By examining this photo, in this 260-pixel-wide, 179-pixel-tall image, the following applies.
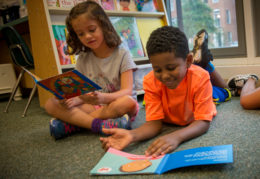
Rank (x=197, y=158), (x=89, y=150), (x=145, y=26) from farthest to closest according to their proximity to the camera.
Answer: (x=145, y=26) < (x=89, y=150) < (x=197, y=158)

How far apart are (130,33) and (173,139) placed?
1301mm

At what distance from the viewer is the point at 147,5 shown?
6.81ft

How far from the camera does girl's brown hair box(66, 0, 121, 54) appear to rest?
3.67 feet

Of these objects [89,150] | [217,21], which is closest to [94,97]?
[89,150]

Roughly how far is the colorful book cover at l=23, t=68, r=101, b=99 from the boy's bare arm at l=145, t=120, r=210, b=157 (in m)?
0.31

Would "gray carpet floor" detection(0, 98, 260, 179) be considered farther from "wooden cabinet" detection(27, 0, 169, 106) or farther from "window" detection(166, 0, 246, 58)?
"window" detection(166, 0, 246, 58)

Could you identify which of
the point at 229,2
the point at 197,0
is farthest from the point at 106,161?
the point at 197,0

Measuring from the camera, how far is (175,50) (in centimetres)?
78

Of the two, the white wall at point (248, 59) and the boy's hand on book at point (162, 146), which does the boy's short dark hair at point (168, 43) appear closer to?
the boy's hand on book at point (162, 146)

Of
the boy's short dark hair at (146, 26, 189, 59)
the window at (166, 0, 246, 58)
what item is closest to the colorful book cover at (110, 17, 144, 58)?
the window at (166, 0, 246, 58)

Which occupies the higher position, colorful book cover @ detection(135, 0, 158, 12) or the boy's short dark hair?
colorful book cover @ detection(135, 0, 158, 12)

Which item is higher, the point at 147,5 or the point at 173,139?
the point at 147,5

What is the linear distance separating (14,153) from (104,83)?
508 mm

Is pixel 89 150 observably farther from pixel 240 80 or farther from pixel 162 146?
pixel 240 80
